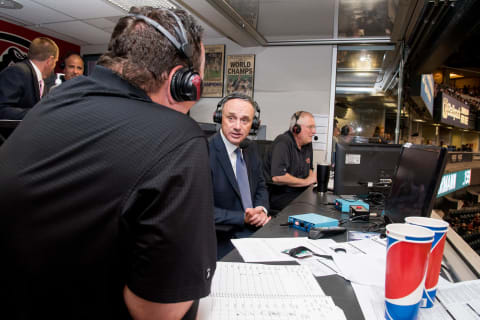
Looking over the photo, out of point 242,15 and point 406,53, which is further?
point 406,53

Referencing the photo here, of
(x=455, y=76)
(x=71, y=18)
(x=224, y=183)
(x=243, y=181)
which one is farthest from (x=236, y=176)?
(x=455, y=76)

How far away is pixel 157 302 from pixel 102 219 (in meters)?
0.16

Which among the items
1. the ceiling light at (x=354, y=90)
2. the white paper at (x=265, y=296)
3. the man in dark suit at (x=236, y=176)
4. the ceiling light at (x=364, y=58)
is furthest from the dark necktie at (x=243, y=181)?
the ceiling light at (x=364, y=58)

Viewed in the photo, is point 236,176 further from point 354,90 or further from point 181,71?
point 354,90

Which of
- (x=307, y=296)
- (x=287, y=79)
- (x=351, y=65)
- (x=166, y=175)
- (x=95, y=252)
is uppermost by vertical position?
(x=351, y=65)

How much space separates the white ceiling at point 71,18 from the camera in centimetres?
404

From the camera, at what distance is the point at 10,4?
4.18 metres

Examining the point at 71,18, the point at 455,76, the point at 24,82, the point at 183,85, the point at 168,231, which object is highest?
the point at 455,76

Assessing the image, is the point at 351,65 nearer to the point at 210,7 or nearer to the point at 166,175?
the point at 210,7

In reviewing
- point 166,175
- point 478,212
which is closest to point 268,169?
point 166,175

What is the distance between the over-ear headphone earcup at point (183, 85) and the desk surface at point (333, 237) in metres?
0.54

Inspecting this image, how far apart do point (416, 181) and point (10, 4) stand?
5.23 metres

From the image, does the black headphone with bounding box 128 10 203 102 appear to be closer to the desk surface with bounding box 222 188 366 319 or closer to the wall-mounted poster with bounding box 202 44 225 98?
the desk surface with bounding box 222 188 366 319

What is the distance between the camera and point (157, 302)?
1.68ft
